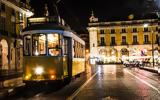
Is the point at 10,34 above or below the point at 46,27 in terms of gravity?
above

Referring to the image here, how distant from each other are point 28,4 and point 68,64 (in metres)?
38.0

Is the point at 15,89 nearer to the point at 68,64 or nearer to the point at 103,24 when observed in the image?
the point at 68,64

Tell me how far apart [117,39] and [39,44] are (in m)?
97.6

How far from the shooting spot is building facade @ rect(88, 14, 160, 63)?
373 feet

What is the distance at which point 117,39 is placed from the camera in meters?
116

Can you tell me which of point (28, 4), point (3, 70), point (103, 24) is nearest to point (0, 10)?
point (3, 70)

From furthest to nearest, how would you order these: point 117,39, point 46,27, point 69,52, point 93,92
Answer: point 117,39 → point 69,52 → point 46,27 → point 93,92

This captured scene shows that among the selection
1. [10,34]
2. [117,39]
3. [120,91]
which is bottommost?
[120,91]

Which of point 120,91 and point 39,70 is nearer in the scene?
point 120,91

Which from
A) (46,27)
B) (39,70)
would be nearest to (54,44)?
(46,27)

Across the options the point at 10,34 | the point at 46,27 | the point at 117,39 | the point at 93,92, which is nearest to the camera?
the point at 93,92

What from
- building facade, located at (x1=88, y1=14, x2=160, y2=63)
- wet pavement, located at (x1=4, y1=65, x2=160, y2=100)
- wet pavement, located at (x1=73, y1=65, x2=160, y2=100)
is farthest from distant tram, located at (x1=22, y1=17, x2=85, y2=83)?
building facade, located at (x1=88, y1=14, x2=160, y2=63)

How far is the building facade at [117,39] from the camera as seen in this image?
373ft

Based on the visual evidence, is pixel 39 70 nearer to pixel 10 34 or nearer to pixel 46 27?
pixel 46 27
